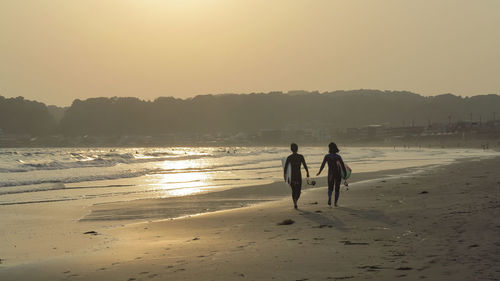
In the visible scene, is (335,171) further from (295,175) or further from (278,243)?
(278,243)

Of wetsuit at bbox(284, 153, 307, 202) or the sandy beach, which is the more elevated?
wetsuit at bbox(284, 153, 307, 202)

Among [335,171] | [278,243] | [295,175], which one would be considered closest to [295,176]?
[295,175]

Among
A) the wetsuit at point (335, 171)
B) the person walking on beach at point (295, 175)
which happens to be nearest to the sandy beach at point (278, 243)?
the person walking on beach at point (295, 175)

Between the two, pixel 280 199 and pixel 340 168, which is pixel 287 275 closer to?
pixel 340 168

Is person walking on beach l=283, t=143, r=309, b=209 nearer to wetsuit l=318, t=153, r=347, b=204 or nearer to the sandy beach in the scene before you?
the sandy beach

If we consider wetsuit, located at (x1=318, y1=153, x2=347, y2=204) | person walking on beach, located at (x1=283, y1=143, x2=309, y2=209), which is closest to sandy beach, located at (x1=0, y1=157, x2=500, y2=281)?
person walking on beach, located at (x1=283, y1=143, x2=309, y2=209)

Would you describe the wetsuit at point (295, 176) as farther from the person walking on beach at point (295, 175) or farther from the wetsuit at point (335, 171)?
the wetsuit at point (335, 171)

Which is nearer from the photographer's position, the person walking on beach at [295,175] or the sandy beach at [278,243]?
the sandy beach at [278,243]

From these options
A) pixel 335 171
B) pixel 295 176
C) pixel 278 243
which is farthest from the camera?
pixel 295 176

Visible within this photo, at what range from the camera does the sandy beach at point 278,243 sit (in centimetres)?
732

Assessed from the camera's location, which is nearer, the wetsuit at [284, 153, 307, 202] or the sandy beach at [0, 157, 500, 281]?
the sandy beach at [0, 157, 500, 281]

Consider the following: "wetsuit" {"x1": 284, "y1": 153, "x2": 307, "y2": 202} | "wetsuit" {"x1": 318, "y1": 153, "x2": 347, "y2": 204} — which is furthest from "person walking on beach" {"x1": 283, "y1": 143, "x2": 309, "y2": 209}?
"wetsuit" {"x1": 318, "y1": 153, "x2": 347, "y2": 204}

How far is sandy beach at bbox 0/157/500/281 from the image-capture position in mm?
7320

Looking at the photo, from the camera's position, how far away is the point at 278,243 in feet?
31.0
